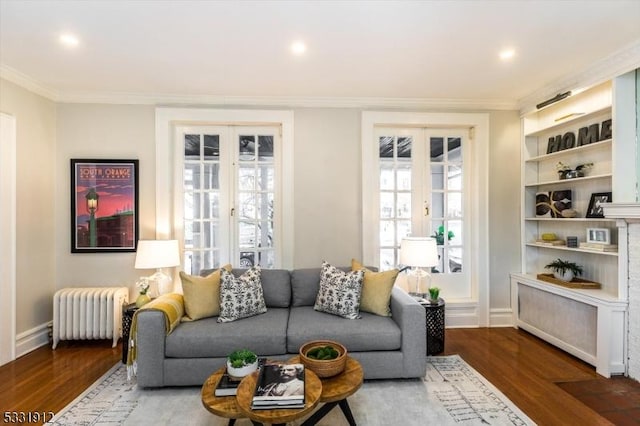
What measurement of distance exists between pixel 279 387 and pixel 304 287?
1.46 m

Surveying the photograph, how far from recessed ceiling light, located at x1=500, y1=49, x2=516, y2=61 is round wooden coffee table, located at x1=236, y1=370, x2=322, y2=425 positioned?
285 centimetres

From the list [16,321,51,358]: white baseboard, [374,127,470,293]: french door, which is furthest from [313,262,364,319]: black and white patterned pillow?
[16,321,51,358]: white baseboard

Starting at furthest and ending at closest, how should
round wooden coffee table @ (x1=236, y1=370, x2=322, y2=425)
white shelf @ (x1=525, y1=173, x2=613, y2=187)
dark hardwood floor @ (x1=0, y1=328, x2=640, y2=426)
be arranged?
white shelf @ (x1=525, y1=173, x2=613, y2=187) < dark hardwood floor @ (x1=0, y1=328, x2=640, y2=426) < round wooden coffee table @ (x1=236, y1=370, x2=322, y2=425)

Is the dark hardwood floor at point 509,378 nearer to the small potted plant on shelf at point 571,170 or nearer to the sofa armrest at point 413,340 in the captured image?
the sofa armrest at point 413,340

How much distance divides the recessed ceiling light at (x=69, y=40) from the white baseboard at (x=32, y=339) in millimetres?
2690

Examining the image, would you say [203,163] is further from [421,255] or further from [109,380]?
[421,255]

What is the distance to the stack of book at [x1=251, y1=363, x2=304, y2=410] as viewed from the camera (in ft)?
5.16

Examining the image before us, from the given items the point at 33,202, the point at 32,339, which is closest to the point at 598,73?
the point at 33,202

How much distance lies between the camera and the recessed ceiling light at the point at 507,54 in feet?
8.52

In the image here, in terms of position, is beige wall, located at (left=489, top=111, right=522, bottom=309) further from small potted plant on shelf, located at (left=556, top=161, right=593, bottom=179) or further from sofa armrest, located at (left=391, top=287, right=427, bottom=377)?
sofa armrest, located at (left=391, top=287, right=427, bottom=377)

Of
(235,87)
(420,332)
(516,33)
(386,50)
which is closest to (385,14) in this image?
(386,50)

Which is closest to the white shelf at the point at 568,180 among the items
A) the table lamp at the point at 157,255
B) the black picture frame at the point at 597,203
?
the black picture frame at the point at 597,203

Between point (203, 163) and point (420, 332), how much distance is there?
2874 mm

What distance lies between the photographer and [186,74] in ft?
9.88
